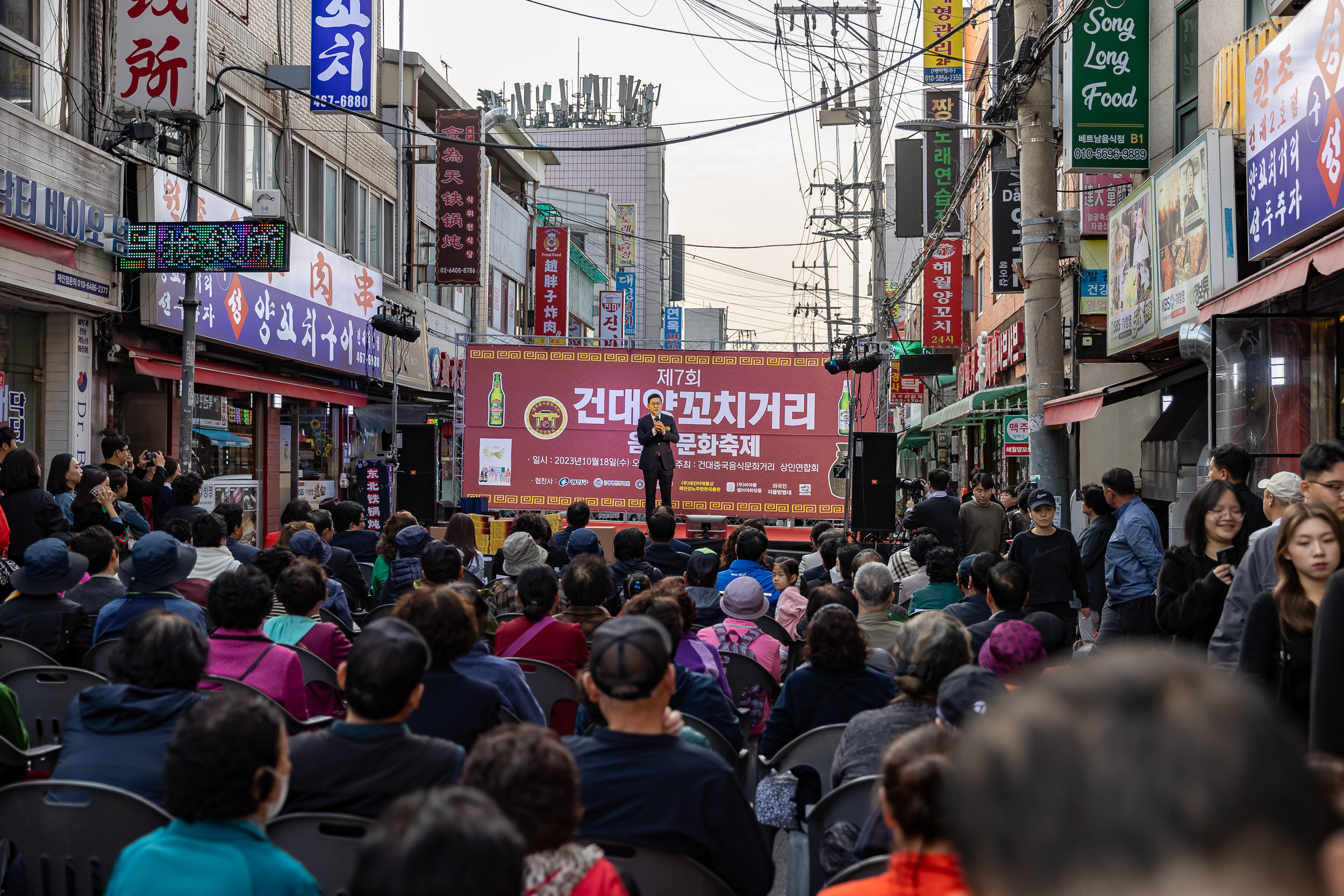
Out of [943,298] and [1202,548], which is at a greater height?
[943,298]

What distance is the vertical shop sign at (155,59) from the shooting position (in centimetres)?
1098

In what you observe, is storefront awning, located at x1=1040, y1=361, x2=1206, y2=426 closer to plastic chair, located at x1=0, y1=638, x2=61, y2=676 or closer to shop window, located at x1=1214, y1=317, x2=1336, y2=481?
shop window, located at x1=1214, y1=317, x2=1336, y2=481

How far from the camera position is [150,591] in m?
4.59

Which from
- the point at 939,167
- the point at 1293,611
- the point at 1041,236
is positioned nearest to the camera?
the point at 1293,611

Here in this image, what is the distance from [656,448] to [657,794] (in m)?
12.2

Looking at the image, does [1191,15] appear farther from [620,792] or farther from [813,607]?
[620,792]

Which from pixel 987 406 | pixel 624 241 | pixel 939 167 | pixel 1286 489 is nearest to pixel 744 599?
pixel 1286 489

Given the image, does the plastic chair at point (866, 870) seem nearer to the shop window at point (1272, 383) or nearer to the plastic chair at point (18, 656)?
the plastic chair at point (18, 656)

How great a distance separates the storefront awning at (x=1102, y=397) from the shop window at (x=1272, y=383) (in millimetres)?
2178

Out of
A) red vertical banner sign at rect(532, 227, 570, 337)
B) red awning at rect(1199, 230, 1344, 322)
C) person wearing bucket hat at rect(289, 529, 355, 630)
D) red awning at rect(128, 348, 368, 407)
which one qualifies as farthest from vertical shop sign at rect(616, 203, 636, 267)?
person wearing bucket hat at rect(289, 529, 355, 630)

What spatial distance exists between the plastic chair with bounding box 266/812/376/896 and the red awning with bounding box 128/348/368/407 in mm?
10642

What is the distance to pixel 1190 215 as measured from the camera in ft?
31.8

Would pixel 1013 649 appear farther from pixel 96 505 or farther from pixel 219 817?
pixel 96 505

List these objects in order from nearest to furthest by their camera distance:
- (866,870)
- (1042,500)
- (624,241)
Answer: (866,870) → (1042,500) → (624,241)
